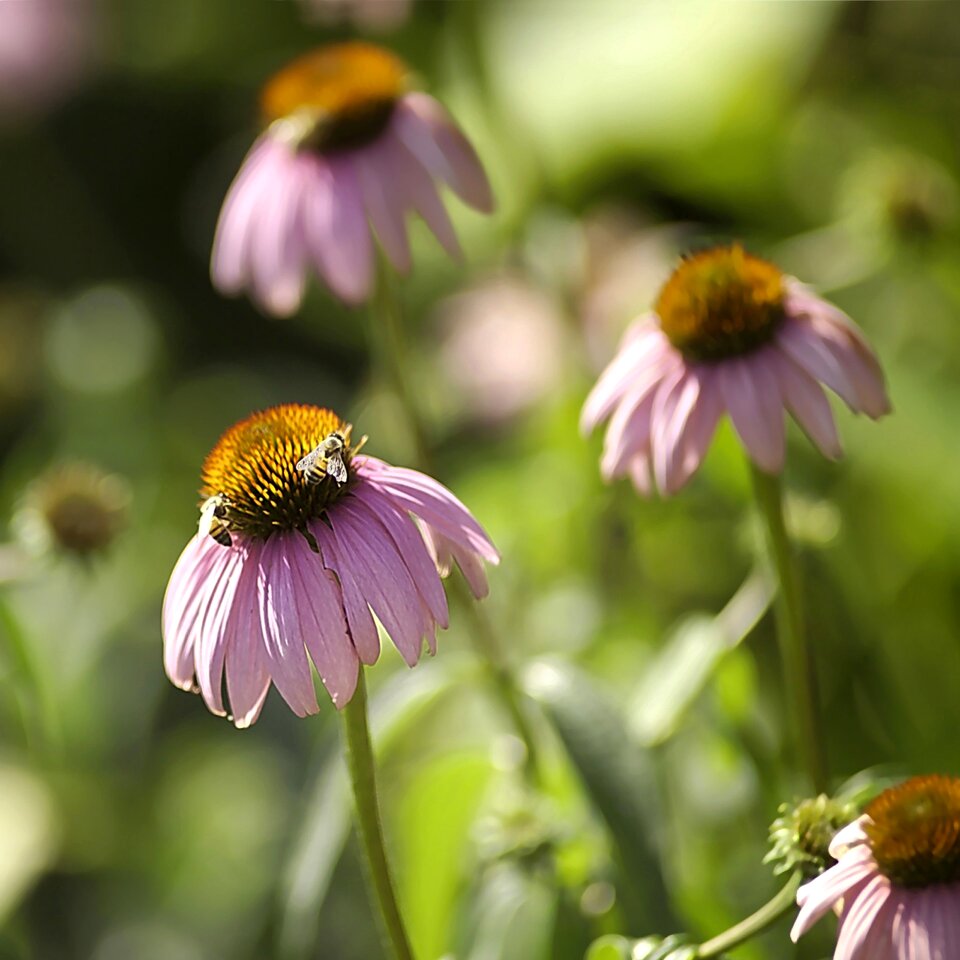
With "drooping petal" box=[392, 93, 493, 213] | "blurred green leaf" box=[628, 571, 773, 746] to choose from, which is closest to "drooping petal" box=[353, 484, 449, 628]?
"blurred green leaf" box=[628, 571, 773, 746]

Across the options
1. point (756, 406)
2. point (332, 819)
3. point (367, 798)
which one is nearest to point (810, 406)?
point (756, 406)

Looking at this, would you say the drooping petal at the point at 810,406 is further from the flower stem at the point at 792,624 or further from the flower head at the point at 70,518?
the flower head at the point at 70,518

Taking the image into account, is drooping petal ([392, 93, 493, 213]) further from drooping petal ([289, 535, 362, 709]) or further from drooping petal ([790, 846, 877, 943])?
drooping petal ([790, 846, 877, 943])

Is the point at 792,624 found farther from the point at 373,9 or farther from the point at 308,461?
the point at 373,9

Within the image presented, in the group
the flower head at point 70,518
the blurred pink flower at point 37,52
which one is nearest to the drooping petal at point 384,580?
the flower head at point 70,518

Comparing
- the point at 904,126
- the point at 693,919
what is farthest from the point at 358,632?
the point at 904,126

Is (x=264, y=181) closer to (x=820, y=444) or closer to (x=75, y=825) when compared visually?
(x=820, y=444)
